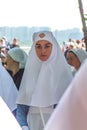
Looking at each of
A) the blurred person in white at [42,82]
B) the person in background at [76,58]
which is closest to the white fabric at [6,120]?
the blurred person in white at [42,82]

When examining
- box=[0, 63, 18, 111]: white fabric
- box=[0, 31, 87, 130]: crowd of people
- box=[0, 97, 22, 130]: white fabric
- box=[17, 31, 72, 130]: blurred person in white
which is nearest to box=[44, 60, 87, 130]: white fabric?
box=[0, 97, 22, 130]: white fabric

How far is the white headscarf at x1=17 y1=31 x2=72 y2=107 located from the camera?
163 inches

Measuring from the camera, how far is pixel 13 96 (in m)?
4.69

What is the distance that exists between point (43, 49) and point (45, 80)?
33 centimetres

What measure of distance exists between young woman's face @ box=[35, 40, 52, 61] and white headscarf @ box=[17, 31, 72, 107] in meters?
0.06

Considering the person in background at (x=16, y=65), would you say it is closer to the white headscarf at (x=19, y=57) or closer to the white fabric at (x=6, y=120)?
the white headscarf at (x=19, y=57)

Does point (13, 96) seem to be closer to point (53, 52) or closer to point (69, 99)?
point (53, 52)

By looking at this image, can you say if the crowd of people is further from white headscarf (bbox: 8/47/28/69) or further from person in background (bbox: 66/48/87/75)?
person in background (bbox: 66/48/87/75)

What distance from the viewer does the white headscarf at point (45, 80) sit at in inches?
163

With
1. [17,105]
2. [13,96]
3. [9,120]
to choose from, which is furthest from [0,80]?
[9,120]

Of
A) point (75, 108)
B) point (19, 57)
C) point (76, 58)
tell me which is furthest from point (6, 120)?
point (76, 58)

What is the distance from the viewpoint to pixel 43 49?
165 inches

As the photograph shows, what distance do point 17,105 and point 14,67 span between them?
57.0 inches

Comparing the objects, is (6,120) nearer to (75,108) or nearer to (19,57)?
(75,108)
